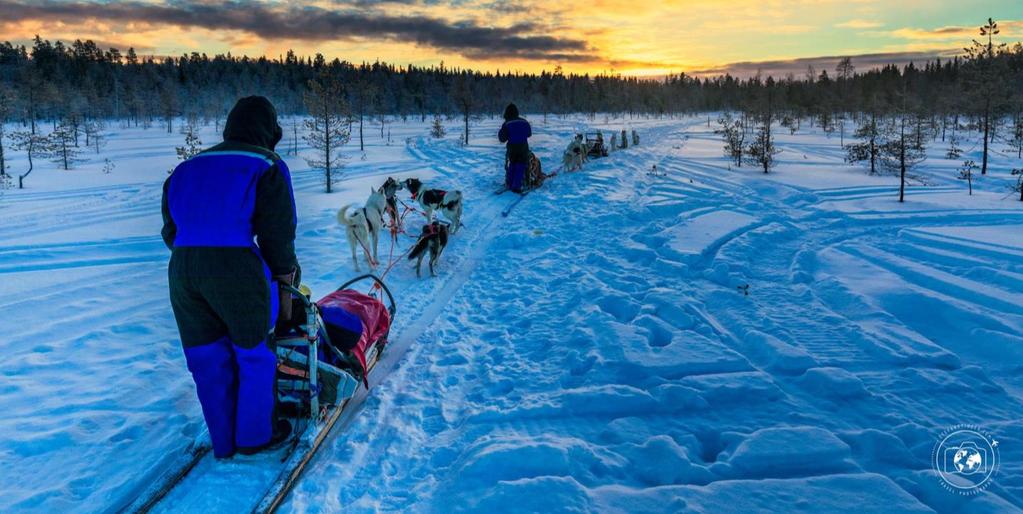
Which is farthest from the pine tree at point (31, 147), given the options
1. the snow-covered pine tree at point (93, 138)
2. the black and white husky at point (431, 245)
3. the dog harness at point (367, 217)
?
the black and white husky at point (431, 245)

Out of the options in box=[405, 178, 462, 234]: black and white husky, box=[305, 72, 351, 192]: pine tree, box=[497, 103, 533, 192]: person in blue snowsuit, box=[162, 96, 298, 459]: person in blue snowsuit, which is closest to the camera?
box=[162, 96, 298, 459]: person in blue snowsuit

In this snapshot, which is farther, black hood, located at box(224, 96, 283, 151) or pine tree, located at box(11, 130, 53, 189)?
pine tree, located at box(11, 130, 53, 189)

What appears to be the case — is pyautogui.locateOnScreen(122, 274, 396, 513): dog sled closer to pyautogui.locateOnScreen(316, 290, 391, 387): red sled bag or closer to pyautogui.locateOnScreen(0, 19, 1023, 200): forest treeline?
pyautogui.locateOnScreen(316, 290, 391, 387): red sled bag

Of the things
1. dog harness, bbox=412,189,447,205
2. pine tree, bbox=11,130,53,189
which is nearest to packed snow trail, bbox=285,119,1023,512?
dog harness, bbox=412,189,447,205

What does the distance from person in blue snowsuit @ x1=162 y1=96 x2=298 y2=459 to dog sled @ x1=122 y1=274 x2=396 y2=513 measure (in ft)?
0.49

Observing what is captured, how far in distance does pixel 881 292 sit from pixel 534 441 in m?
4.37

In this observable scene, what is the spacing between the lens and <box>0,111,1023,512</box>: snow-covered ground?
8.89ft

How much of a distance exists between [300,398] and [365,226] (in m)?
3.97

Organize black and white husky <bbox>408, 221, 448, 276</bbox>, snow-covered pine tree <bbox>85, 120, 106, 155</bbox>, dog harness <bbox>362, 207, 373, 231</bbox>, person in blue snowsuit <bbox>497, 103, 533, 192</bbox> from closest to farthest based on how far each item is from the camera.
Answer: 1. black and white husky <bbox>408, 221, 448, 276</bbox>
2. dog harness <bbox>362, 207, 373, 231</bbox>
3. person in blue snowsuit <bbox>497, 103, 533, 192</bbox>
4. snow-covered pine tree <bbox>85, 120, 106, 155</bbox>

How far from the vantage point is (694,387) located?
367cm

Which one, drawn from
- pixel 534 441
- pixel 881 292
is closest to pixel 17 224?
pixel 534 441

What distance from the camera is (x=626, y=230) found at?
8766 millimetres

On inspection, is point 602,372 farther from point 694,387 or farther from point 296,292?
point 296,292

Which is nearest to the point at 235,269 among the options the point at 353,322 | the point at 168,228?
the point at 168,228
